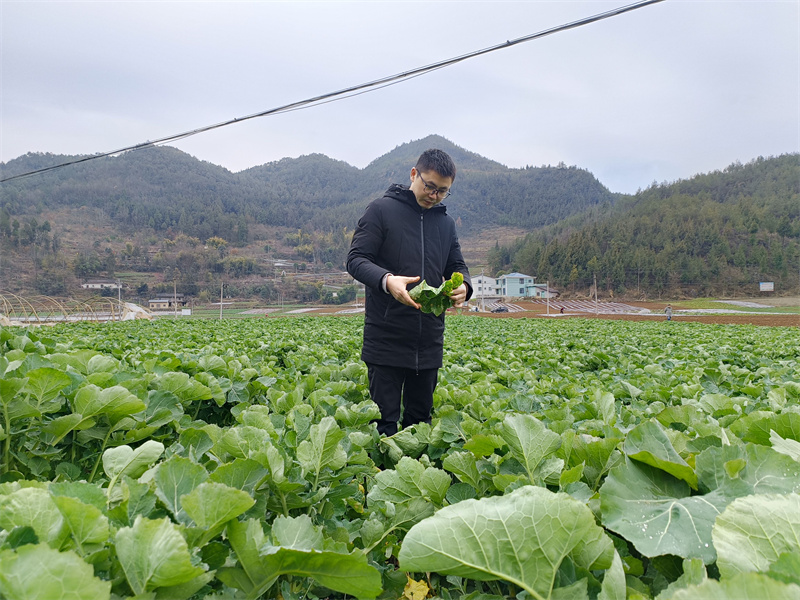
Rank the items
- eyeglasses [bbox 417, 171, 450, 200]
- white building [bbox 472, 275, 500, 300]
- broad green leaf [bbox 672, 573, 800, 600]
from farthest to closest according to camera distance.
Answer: white building [bbox 472, 275, 500, 300] → eyeglasses [bbox 417, 171, 450, 200] → broad green leaf [bbox 672, 573, 800, 600]

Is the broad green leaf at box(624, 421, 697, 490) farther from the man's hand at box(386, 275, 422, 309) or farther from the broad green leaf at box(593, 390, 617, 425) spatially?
the man's hand at box(386, 275, 422, 309)

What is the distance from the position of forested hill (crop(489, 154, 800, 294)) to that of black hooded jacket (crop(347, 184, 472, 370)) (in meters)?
76.9

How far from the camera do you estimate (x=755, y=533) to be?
0.63 m

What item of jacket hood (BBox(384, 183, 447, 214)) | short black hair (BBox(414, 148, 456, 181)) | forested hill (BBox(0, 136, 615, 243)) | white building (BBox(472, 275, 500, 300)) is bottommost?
white building (BBox(472, 275, 500, 300))

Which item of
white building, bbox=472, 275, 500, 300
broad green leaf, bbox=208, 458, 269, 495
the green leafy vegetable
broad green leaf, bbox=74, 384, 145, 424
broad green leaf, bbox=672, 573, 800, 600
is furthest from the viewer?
white building, bbox=472, 275, 500, 300

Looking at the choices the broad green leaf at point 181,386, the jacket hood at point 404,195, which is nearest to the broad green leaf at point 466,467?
the broad green leaf at point 181,386

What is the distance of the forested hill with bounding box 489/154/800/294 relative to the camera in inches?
2852

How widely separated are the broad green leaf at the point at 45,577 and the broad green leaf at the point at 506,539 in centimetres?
37

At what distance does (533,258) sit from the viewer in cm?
8644

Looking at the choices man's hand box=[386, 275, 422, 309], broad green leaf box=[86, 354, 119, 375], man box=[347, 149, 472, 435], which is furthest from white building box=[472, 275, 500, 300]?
broad green leaf box=[86, 354, 119, 375]

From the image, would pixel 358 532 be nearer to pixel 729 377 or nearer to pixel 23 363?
pixel 23 363

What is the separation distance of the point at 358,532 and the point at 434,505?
0.71ft

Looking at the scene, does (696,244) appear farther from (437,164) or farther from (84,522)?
(84,522)

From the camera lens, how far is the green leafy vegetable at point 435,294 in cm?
251
